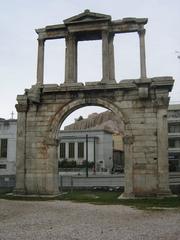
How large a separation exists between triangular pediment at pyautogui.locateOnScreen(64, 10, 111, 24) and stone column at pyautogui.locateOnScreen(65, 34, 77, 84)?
0.84 meters

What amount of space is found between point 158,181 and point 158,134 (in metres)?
2.39

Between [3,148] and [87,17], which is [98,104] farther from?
[3,148]

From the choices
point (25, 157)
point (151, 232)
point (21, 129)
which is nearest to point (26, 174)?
point (25, 157)

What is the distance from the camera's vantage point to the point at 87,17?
69.5ft

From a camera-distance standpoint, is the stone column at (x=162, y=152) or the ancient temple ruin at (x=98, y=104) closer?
the stone column at (x=162, y=152)

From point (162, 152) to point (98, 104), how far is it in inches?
168

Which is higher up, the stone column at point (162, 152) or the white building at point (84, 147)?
the white building at point (84, 147)

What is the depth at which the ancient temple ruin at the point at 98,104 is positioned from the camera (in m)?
19.4

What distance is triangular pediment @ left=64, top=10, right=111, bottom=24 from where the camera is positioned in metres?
20.9

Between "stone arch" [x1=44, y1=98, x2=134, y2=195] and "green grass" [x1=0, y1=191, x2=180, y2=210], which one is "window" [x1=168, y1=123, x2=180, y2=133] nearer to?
"stone arch" [x1=44, y1=98, x2=134, y2=195]

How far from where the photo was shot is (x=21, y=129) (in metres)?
21.1

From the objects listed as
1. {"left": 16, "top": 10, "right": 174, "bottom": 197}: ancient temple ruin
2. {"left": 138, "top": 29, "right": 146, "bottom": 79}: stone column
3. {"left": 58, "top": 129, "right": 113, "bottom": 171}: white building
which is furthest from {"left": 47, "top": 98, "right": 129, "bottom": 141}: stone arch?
{"left": 58, "top": 129, "right": 113, "bottom": 171}: white building

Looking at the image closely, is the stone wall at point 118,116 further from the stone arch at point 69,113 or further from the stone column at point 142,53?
the stone column at point 142,53

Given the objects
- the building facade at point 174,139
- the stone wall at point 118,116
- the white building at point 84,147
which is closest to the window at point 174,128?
the building facade at point 174,139
